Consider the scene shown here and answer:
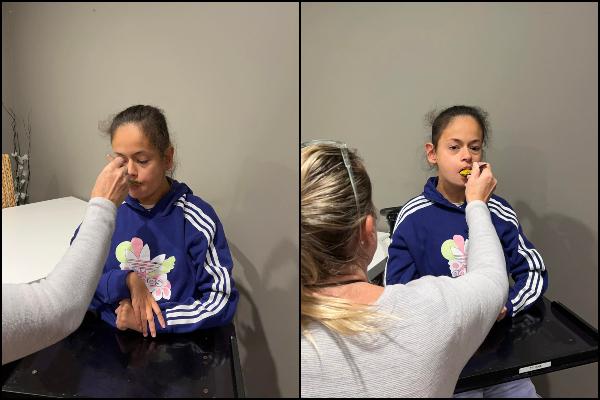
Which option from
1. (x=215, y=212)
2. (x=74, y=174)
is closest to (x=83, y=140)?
(x=74, y=174)

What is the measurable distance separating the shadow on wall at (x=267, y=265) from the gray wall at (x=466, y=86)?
0.09 meters

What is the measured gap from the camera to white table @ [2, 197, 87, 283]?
0.55 meters

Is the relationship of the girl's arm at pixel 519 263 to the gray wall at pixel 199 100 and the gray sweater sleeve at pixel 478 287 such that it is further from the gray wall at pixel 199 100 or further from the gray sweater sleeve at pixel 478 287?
the gray wall at pixel 199 100

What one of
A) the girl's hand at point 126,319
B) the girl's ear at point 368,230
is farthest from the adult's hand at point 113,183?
the girl's ear at point 368,230

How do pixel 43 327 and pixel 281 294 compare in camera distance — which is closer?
pixel 43 327

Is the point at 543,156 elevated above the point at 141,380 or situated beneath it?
elevated above

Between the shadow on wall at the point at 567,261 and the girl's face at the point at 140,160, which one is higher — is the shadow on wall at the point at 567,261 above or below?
below

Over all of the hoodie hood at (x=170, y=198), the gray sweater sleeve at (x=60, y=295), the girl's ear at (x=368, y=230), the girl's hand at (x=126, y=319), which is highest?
the hoodie hood at (x=170, y=198)

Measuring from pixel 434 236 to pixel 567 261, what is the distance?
0.59 ft

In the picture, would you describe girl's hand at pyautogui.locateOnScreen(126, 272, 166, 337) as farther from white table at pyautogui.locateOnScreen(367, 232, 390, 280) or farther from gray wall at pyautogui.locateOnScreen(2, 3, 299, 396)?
white table at pyautogui.locateOnScreen(367, 232, 390, 280)

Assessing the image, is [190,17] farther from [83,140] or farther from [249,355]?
[249,355]

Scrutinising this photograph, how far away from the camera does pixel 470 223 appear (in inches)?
21.8

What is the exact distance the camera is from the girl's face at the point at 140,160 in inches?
22.4

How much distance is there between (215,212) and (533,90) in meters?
0.38
